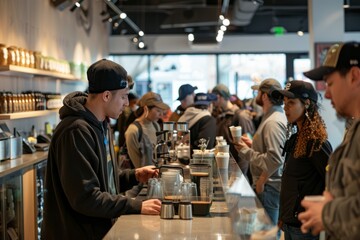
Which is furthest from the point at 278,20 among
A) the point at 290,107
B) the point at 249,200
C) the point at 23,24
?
the point at 249,200

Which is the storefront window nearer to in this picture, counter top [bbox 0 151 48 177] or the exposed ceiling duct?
the exposed ceiling duct

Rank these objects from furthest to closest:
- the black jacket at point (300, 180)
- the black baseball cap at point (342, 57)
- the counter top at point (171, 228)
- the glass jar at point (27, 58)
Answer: the glass jar at point (27, 58) → the black jacket at point (300, 180) → the counter top at point (171, 228) → the black baseball cap at point (342, 57)

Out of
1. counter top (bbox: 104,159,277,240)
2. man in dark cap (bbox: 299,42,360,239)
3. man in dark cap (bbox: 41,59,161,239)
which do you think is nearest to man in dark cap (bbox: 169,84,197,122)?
counter top (bbox: 104,159,277,240)

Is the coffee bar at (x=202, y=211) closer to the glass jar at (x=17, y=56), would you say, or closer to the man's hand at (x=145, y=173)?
the man's hand at (x=145, y=173)

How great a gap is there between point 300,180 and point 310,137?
270 mm

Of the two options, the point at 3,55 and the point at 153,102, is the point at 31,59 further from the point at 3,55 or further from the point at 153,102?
the point at 153,102

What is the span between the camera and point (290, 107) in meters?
3.88

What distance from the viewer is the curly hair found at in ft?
11.9

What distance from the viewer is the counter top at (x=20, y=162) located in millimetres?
5336

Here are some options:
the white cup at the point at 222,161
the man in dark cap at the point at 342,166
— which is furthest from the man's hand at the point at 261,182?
the man in dark cap at the point at 342,166

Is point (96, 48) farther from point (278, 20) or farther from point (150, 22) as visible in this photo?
point (278, 20)

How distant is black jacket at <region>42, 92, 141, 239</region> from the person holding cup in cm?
167

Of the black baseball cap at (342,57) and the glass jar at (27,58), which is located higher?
the glass jar at (27,58)

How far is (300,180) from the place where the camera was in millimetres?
3703
